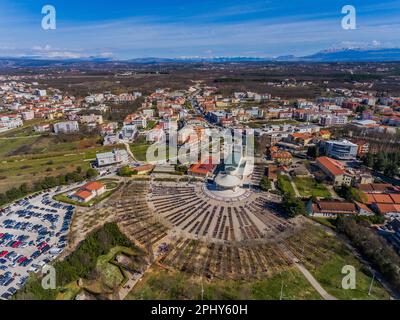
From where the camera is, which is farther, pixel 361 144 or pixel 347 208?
pixel 361 144

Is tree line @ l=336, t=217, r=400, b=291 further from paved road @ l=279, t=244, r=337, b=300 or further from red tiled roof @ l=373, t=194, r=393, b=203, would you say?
red tiled roof @ l=373, t=194, r=393, b=203

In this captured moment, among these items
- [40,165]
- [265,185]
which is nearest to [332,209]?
[265,185]

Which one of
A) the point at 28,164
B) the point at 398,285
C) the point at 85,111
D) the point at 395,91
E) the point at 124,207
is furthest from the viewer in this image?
the point at 395,91

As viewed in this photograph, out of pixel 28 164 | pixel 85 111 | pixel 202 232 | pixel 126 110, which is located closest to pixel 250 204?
pixel 202 232

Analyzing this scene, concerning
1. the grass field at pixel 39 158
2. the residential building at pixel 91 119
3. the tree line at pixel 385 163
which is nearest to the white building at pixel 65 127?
the grass field at pixel 39 158

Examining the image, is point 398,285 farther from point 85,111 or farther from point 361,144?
point 85,111

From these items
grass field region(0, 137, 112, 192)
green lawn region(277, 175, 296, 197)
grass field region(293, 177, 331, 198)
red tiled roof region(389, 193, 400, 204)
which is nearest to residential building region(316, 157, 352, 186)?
grass field region(293, 177, 331, 198)

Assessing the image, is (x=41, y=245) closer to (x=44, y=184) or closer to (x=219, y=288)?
(x=44, y=184)

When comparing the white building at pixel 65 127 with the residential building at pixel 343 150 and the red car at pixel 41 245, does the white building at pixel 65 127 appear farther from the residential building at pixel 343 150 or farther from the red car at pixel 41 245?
the residential building at pixel 343 150
